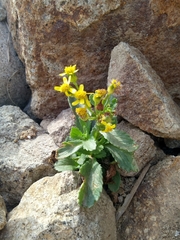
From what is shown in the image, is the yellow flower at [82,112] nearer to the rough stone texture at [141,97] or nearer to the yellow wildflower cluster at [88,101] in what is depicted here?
the yellow wildflower cluster at [88,101]

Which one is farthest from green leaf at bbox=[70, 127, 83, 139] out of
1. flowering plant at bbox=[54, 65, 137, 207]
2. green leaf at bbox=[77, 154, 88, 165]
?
green leaf at bbox=[77, 154, 88, 165]

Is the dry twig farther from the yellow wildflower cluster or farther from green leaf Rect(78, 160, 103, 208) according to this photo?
the yellow wildflower cluster

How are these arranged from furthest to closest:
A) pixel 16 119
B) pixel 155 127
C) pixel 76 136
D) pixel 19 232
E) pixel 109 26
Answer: pixel 16 119
pixel 109 26
pixel 155 127
pixel 76 136
pixel 19 232

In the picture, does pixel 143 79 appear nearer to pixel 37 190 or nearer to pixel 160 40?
pixel 160 40

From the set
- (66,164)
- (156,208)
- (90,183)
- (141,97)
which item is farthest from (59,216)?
(141,97)

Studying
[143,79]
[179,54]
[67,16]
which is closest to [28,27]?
[67,16]

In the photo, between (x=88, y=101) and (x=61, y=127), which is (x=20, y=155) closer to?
(x=61, y=127)

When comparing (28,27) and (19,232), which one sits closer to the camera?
(19,232)
